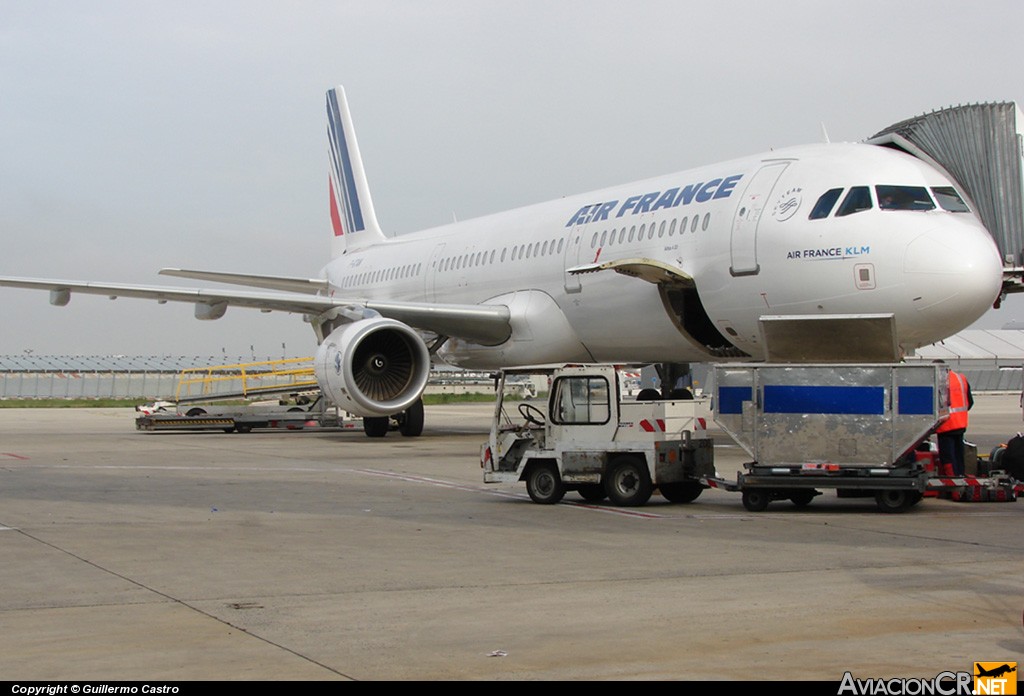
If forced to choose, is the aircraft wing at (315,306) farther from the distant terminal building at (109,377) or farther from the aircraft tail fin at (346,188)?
the distant terminal building at (109,377)

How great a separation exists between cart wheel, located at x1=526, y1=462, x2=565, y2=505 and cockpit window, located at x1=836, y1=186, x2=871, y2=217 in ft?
18.1

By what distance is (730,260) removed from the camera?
15930mm

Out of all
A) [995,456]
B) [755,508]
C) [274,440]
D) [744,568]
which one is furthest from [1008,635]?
[274,440]

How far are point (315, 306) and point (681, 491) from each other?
12.3 meters

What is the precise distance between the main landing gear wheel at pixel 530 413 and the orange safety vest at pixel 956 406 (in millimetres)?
3777

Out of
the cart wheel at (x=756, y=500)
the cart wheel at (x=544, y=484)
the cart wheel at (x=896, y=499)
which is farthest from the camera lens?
the cart wheel at (x=544, y=484)

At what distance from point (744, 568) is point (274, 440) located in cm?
1607

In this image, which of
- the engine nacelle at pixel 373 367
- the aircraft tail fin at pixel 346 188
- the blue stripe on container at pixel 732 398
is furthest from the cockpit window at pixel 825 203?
the aircraft tail fin at pixel 346 188

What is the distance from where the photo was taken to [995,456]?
41.8 feet

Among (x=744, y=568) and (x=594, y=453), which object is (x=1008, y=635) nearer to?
(x=744, y=568)

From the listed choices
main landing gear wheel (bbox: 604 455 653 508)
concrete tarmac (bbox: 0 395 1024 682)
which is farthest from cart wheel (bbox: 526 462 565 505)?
main landing gear wheel (bbox: 604 455 653 508)

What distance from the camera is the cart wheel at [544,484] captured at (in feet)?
38.2

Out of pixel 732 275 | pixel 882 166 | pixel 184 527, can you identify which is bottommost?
pixel 184 527

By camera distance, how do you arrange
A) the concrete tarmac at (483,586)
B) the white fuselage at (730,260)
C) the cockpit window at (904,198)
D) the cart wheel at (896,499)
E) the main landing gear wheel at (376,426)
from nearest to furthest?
the concrete tarmac at (483,586) < the cart wheel at (896,499) < the white fuselage at (730,260) < the cockpit window at (904,198) < the main landing gear wheel at (376,426)
